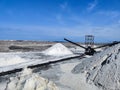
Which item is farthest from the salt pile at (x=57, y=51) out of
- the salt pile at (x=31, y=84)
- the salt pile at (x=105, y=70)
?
the salt pile at (x=31, y=84)

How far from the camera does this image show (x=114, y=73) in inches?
245

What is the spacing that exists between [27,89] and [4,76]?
3482mm

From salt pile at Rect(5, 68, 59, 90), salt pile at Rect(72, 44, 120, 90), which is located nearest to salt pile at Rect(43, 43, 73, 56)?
salt pile at Rect(72, 44, 120, 90)

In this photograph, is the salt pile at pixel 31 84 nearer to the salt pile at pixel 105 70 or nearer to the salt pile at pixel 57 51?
the salt pile at pixel 105 70

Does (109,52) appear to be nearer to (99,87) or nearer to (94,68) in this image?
(94,68)

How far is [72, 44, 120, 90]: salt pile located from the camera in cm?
602

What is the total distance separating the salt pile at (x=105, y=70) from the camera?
602 cm

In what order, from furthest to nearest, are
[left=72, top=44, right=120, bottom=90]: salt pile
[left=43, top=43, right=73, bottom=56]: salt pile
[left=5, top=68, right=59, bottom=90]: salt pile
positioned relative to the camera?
[left=43, top=43, right=73, bottom=56]: salt pile, [left=72, top=44, right=120, bottom=90]: salt pile, [left=5, top=68, right=59, bottom=90]: salt pile

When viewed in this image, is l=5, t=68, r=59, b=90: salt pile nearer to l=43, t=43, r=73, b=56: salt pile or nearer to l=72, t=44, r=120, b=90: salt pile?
l=72, t=44, r=120, b=90: salt pile

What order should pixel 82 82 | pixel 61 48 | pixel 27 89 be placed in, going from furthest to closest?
1. pixel 61 48
2. pixel 82 82
3. pixel 27 89

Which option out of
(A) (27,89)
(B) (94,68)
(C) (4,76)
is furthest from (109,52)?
(A) (27,89)

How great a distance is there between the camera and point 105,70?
651cm

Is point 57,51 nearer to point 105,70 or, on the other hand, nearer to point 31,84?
point 105,70

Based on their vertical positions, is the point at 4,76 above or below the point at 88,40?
below
